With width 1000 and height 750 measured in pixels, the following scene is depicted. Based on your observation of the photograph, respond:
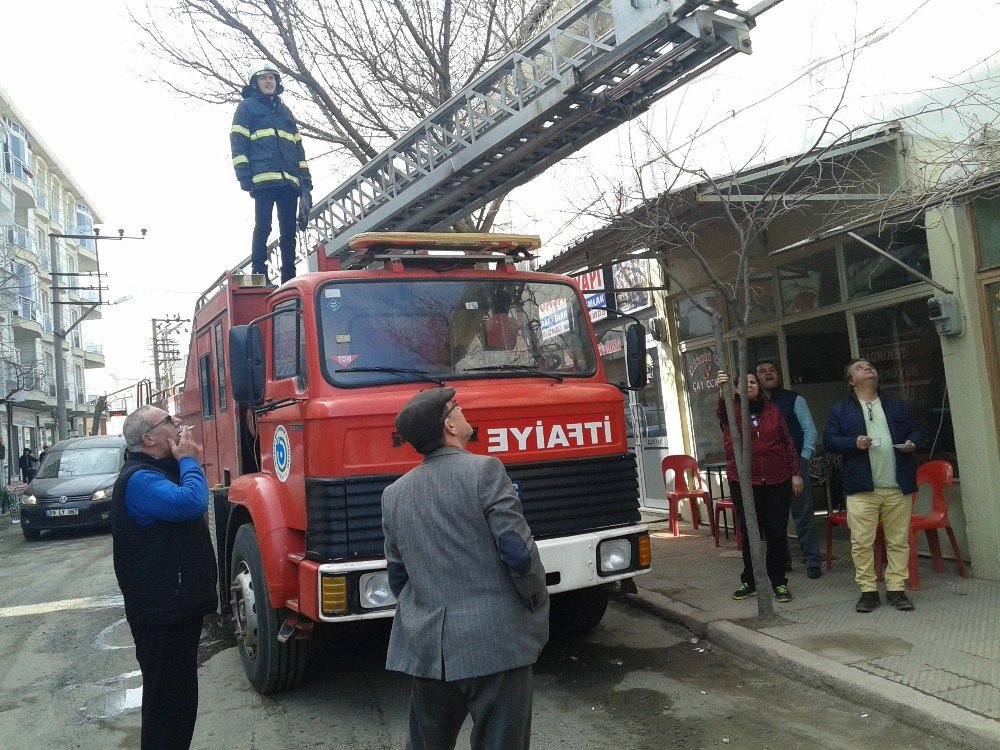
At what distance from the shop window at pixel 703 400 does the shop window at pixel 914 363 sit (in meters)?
2.57

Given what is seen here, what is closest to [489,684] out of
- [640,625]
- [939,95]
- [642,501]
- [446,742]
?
[446,742]

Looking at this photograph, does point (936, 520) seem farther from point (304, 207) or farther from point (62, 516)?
point (62, 516)

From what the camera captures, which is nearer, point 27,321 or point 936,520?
point 936,520

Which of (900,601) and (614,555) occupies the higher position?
(614,555)

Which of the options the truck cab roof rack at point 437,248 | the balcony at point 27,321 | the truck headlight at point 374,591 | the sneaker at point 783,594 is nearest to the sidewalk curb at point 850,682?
the sneaker at point 783,594

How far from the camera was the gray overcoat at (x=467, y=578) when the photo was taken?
8.71ft

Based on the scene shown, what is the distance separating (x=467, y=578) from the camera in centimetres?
271

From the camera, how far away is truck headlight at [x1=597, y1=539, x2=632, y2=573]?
4.75 metres

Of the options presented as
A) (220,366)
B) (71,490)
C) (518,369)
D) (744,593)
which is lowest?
(744,593)

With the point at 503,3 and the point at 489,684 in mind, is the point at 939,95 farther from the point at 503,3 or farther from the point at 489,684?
the point at 503,3

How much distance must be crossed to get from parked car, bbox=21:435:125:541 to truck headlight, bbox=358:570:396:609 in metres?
11.8

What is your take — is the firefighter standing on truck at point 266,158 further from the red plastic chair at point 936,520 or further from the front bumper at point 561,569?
the red plastic chair at point 936,520

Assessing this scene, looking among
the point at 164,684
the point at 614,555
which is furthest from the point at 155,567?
the point at 614,555

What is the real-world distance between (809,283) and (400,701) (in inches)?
229
